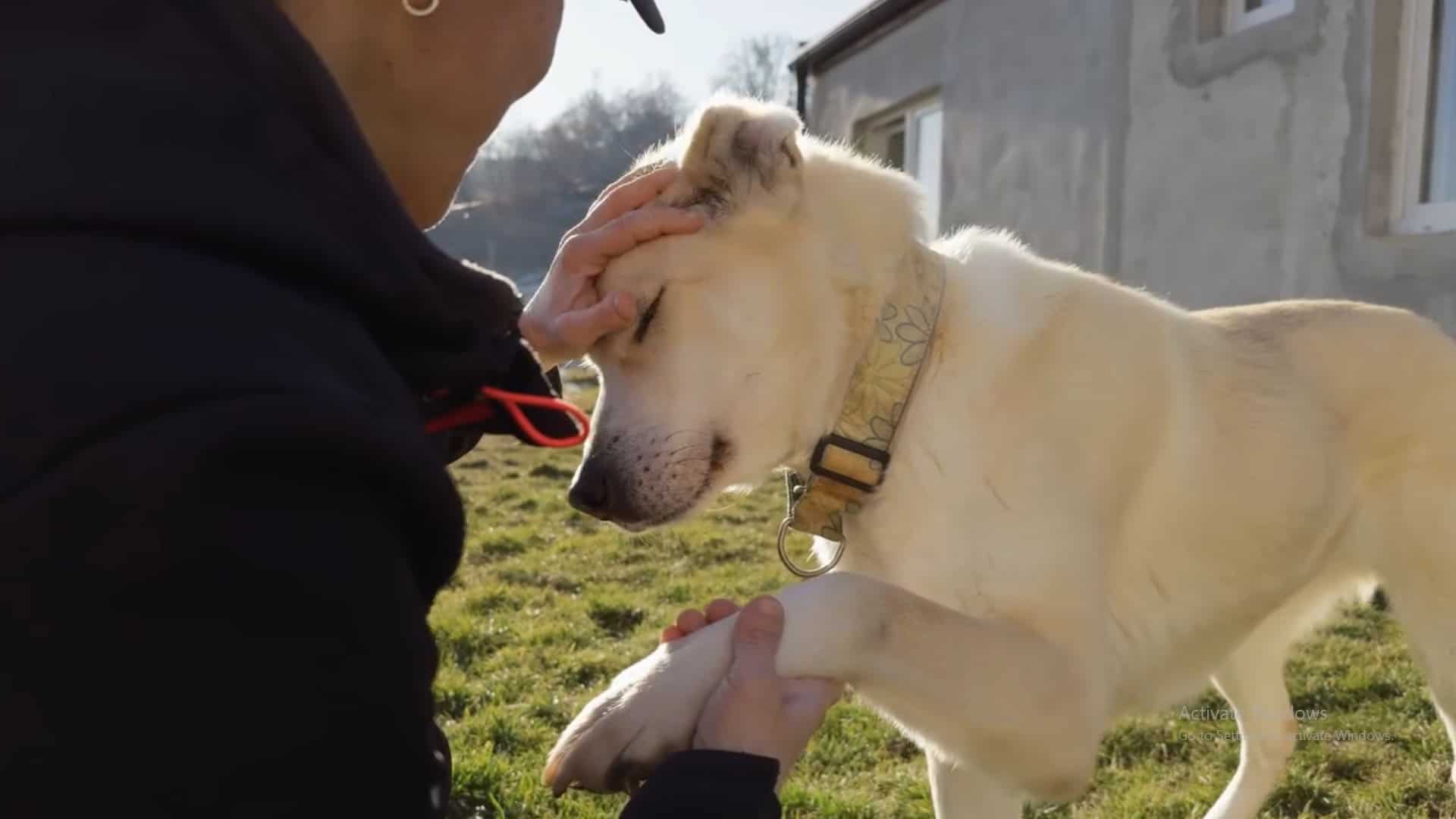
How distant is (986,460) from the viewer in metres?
2.23

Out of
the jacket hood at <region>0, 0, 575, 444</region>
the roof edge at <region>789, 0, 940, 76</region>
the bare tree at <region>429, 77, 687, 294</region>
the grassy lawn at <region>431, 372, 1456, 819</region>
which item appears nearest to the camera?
the jacket hood at <region>0, 0, 575, 444</region>

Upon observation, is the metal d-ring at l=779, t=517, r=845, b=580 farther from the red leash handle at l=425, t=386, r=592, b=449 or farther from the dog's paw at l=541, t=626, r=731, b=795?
the red leash handle at l=425, t=386, r=592, b=449

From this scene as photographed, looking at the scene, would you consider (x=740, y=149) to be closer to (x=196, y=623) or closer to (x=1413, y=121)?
(x=196, y=623)

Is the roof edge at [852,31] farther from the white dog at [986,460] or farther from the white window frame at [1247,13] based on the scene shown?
the white dog at [986,460]

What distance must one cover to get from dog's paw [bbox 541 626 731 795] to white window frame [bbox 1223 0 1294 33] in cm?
553

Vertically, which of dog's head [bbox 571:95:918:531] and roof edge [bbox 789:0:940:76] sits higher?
roof edge [bbox 789:0:940:76]

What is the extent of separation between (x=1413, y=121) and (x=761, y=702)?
17.1 feet

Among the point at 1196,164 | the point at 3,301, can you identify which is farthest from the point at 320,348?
the point at 1196,164

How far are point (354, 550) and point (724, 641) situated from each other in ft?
3.44

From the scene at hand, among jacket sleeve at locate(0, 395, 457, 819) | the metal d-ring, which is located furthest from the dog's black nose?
jacket sleeve at locate(0, 395, 457, 819)

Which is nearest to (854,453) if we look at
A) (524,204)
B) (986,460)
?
(986,460)

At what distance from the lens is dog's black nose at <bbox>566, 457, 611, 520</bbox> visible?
2.38 m

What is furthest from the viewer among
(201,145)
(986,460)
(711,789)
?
(986,460)

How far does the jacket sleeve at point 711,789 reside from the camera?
1127 millimetres
